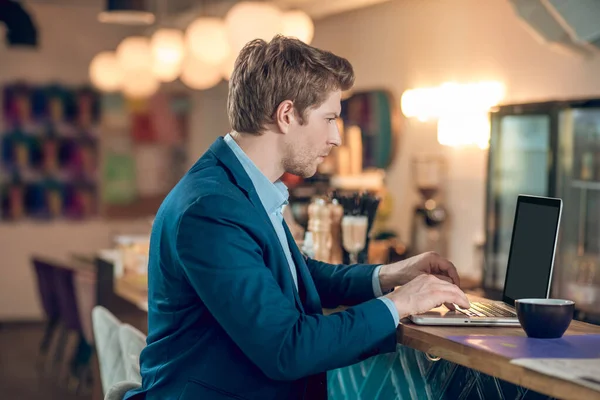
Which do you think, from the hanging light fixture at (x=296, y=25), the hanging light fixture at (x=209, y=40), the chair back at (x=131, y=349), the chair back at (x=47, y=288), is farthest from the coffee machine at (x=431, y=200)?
the chair back at (x=131, y=349)

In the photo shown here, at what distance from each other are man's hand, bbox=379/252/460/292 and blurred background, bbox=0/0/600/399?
0.88 meters

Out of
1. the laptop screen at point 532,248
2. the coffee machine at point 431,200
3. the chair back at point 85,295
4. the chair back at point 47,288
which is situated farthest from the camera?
the chair back at point 47,288

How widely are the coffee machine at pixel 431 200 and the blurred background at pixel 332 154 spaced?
0.01 metres

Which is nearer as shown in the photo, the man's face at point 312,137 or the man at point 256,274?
the man at point 256,274

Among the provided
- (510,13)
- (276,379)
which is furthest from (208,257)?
(510,13)

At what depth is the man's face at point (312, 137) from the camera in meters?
2.14

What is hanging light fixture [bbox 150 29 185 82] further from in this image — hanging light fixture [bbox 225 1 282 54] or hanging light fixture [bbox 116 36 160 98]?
hanging light fixture [bbox 225 1 282 54]

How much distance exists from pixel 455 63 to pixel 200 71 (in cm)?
188

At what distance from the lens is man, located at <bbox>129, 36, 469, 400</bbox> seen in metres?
1.85

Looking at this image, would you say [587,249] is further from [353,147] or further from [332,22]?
[332,22]

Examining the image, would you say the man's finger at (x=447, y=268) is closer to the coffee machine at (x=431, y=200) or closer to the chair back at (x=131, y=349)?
the chair back at (x=131, y=349)

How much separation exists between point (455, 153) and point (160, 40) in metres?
2.32

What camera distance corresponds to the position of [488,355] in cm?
173

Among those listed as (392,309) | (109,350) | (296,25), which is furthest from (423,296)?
(296,25)
